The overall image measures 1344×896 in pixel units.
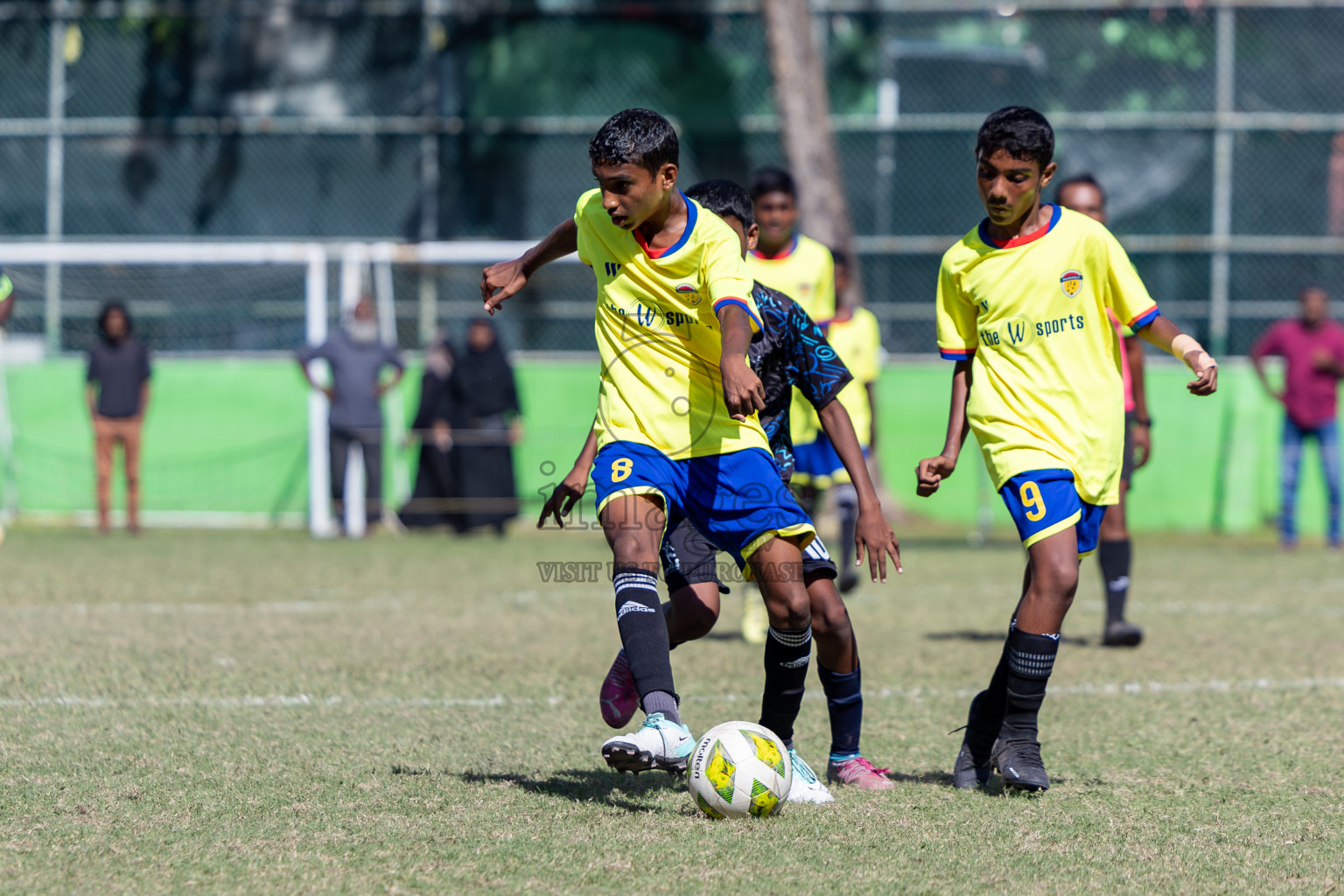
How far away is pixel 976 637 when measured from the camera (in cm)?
780

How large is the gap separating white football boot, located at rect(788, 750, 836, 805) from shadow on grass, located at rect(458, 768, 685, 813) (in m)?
0.39

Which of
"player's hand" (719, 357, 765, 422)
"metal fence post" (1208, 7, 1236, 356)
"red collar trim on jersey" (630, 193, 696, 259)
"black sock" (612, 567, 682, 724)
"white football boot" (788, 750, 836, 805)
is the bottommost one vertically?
"white football boot" (788, 750, 836, 805)

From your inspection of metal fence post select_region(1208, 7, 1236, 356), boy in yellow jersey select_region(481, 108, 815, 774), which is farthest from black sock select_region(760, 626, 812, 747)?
metal fence post select_region(1208, 7, 1236, 356)

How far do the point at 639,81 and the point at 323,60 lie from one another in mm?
3585

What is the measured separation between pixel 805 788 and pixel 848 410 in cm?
353

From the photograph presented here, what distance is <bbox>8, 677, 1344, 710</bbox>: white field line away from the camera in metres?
5.51

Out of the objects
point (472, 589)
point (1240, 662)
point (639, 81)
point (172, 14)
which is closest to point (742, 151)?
point (639, 81)

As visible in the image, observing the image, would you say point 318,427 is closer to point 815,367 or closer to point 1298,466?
point 1298,466

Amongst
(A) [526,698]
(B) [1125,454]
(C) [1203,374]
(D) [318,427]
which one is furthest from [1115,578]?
(D) [318,427]

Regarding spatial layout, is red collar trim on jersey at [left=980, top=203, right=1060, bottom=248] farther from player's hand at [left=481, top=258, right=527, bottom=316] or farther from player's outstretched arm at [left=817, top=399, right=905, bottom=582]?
player's hand at [left=481, top=258, right=527, bottom=316]

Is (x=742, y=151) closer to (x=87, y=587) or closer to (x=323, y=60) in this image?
(x=323, y=60)

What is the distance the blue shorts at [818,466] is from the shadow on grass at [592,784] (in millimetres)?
3041

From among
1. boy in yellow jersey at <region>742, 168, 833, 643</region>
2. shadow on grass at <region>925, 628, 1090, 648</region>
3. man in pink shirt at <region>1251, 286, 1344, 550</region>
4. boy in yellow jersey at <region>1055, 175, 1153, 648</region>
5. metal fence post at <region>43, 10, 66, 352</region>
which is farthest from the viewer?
metal fence post at <region>43, 10, 66, 352</region>

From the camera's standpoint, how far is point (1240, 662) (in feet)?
22.7
